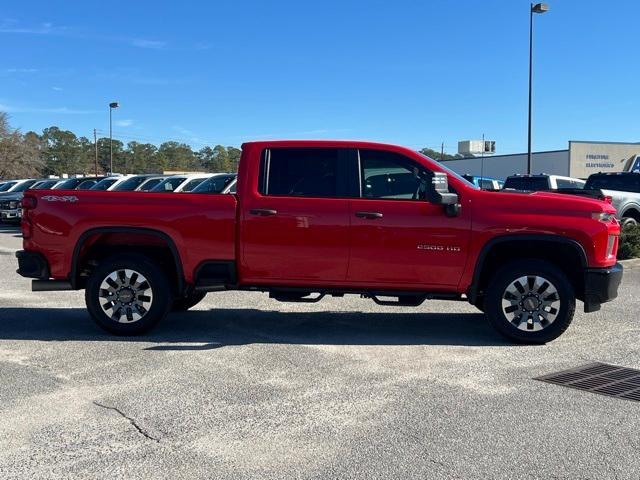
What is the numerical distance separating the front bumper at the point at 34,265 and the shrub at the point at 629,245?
1038cm

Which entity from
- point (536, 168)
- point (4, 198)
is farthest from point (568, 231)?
point (536, 168)

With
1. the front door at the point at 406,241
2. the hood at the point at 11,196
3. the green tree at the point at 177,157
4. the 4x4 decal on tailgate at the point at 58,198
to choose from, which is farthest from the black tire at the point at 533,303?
the green tree at the point at 177,157

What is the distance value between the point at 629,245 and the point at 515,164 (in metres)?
43.8

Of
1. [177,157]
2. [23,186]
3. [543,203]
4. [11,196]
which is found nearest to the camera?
[543,203]

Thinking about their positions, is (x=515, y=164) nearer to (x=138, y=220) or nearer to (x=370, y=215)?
(x=370, y=215)

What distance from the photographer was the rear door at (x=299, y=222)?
20.8 ft

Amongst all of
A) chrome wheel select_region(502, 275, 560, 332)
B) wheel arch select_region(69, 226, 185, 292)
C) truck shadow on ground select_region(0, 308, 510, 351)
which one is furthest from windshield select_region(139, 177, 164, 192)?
chrome wheel select_region(502, 275, 560, 332)

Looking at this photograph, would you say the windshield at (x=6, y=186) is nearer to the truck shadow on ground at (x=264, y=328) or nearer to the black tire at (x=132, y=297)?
the truck shadow on ground at (x=264, y=328)

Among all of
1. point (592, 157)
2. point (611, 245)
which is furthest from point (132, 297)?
point (592, 157)

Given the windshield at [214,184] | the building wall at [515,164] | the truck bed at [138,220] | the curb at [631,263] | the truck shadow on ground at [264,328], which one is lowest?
the truck shadow on ground at [264,328]

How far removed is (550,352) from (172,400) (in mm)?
3615

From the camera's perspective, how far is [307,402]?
15.4 ft

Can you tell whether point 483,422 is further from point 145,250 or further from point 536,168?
point 536,168

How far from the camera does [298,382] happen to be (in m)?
5.17
